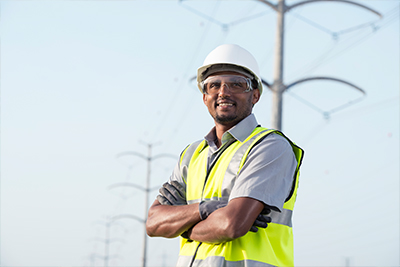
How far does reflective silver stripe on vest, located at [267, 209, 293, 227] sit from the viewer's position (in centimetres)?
340

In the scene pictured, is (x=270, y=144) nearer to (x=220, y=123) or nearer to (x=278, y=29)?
(x=220, y=123)

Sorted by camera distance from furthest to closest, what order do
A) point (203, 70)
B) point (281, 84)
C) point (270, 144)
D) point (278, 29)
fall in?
point (278, 29) < point (281, 84) < point (203, 70) < point (270, 144)

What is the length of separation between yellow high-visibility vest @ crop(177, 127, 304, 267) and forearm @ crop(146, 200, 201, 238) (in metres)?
0.13

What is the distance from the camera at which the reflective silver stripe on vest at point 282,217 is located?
340cm

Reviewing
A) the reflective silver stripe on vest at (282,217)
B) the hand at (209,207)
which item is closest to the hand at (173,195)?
the hand at (209,207)

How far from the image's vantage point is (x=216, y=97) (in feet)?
12.6

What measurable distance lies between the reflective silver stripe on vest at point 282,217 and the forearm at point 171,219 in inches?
17.6

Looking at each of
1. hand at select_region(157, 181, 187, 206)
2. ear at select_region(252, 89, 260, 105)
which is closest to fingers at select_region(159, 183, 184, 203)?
hand at select_region(157, 181, 187, 206)

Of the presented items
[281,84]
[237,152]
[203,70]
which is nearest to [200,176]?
[237,152]

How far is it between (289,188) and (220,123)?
2.41ft

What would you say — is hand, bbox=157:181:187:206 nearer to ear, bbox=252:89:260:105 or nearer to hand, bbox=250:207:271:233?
hand, bbox=250:207:271:233

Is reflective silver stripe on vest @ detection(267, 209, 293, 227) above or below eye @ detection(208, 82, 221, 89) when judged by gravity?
below

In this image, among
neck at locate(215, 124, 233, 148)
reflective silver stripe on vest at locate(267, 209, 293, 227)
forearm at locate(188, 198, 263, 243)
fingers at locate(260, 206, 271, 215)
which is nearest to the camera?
forearm at locate(188, 198, 263, 243)

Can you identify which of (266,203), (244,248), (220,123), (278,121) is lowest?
(244,248)
